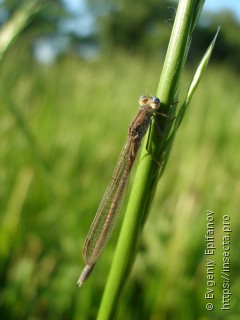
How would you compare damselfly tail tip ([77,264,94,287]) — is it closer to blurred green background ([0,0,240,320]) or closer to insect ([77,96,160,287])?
insect ([77,96,160,287])

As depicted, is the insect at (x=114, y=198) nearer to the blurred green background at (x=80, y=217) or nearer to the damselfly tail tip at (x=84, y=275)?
the damselfly tail tip at (x=84, y=275)

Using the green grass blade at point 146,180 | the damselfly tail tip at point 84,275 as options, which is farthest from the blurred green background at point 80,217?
the damselfly tail tip at point 84,275

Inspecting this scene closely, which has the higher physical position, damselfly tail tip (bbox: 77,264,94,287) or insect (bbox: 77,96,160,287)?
insect (bbox: 77,96,160,287)

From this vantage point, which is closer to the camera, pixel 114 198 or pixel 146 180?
pixel 146 180

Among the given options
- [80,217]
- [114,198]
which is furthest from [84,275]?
[80,217]

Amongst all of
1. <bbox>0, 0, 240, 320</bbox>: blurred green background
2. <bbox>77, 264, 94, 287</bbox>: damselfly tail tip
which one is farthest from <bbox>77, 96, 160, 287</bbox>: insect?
<bbox>0, 0, 240, 320</bbox>: blurred green background

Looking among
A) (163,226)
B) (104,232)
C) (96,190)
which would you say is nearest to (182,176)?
(96,190)

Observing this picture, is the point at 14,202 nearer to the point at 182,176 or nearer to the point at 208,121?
the point at 182,176

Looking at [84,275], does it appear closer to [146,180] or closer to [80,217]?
[146,180]
